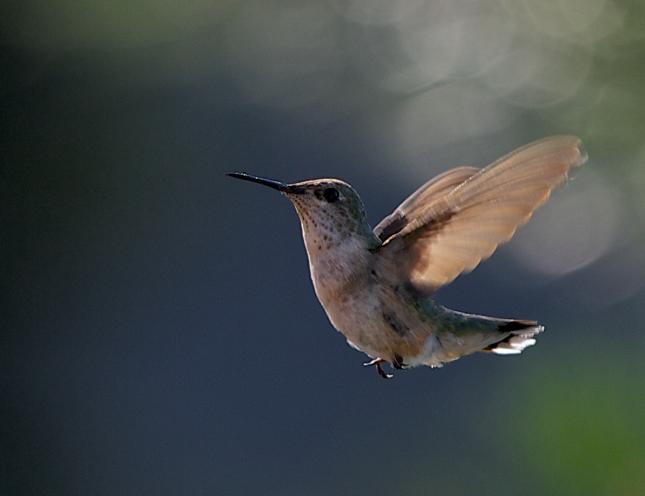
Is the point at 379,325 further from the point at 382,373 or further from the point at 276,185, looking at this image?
the point at 276,185

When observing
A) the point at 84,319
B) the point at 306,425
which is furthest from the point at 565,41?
the point at 84,319

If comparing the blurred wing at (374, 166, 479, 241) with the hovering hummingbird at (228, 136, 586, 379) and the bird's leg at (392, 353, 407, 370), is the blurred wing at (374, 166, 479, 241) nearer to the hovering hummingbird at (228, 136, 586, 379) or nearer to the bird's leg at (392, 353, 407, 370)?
the hovering hummingbird at (228, 136, 586, 379)

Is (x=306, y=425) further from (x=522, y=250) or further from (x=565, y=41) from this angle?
(x=565, y=41)

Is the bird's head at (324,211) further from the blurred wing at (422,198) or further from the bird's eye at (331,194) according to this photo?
the blurred wing at (422,198)

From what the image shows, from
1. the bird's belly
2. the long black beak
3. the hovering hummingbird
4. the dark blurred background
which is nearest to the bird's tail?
the hovering hummingbird

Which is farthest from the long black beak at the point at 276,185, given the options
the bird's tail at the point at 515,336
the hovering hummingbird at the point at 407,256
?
the bird's tail at the point at 515,336

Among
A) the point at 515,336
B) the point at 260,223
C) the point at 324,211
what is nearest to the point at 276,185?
the point at 324,211

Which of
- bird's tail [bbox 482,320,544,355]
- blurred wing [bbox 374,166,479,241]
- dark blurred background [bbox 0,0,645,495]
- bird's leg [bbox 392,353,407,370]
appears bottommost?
dark blurred background [bbox 0,0,645,495]
